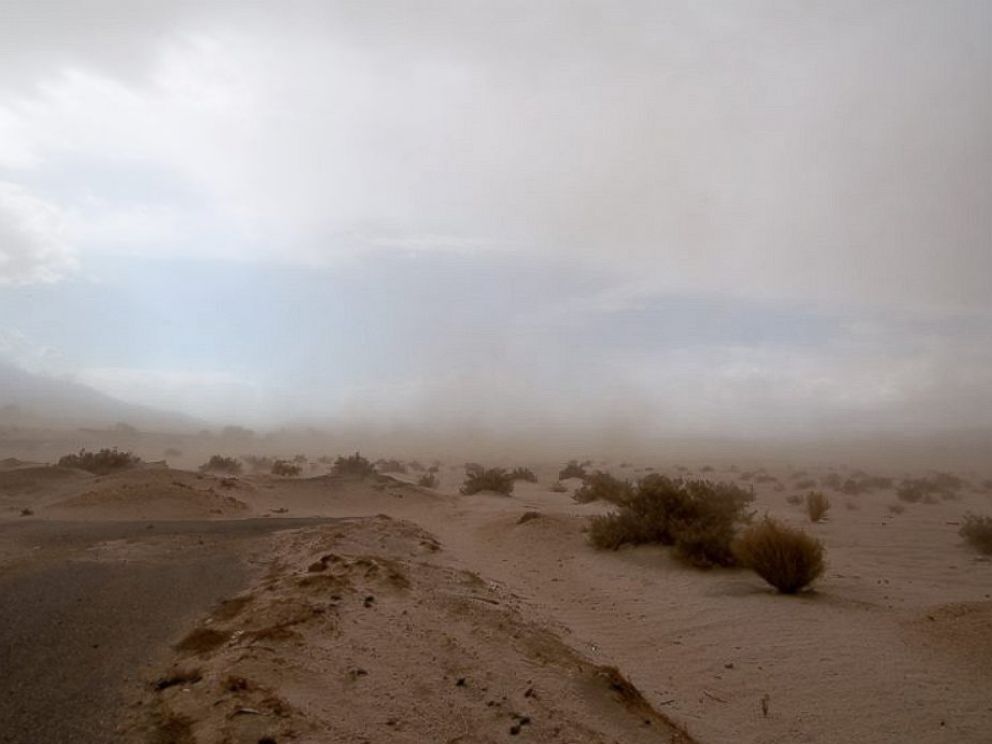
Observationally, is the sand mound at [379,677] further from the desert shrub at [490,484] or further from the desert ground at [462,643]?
the desert shrub at [490,484]

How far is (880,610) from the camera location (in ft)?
33.2

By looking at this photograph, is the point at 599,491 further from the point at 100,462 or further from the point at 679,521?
the point at 100,462

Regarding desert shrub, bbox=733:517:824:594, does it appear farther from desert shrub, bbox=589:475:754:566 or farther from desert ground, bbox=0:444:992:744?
desert shrub, bbox=589:475:754:566

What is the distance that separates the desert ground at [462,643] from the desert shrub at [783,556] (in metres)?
0.48

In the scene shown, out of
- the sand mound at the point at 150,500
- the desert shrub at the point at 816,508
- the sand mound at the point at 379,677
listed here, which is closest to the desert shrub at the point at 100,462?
the sand mound at the point at 150,500

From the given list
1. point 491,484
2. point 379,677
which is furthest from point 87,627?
point 491,484

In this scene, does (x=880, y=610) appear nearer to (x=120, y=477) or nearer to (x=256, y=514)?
(x=256, y=514)

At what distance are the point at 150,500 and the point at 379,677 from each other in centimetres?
1932

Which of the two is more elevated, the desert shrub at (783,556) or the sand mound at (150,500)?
the desert shrub at (783,556)

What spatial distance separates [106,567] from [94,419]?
5813 inches

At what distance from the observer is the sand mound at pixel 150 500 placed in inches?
826

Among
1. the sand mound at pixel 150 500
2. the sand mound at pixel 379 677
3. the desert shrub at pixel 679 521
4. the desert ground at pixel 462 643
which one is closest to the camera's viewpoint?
the sand mound at pixel 379 677

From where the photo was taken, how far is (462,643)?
742 cm

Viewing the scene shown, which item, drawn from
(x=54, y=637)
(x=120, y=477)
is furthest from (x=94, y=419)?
(x=54, y=637)
